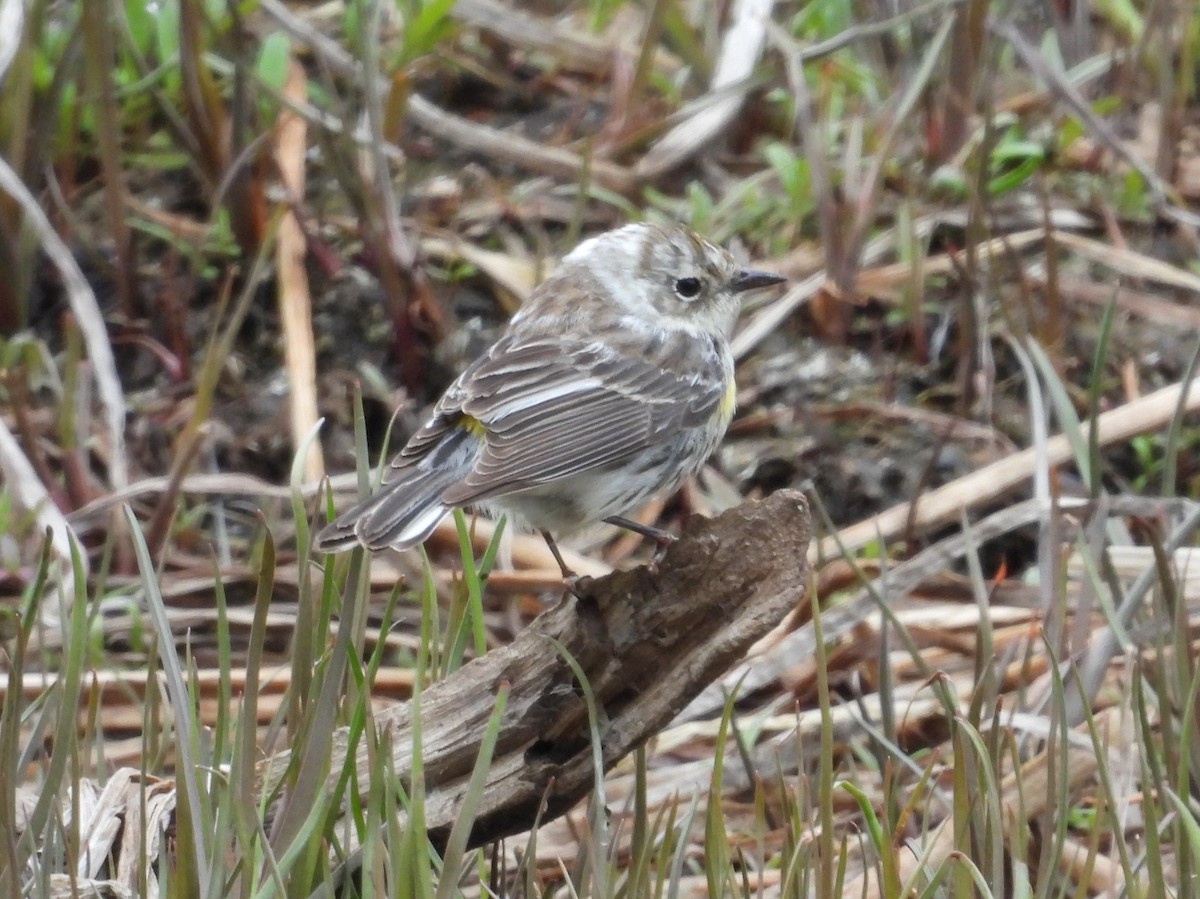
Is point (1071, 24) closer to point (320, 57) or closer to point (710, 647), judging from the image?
point (320, 57)

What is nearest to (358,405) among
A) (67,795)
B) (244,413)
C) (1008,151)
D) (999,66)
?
(67,795)

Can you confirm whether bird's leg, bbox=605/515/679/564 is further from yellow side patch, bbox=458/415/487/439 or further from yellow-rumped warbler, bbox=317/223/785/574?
yellow side patch, bbox=458/415/487/439

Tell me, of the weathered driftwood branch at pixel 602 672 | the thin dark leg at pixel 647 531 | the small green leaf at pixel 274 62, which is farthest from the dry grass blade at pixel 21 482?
the weathered driftwood branch at pixel 602 672

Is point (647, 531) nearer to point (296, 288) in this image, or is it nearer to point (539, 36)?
point (296, 288)

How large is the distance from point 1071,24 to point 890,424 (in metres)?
2.33

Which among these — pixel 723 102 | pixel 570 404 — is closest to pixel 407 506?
pixel 570 404

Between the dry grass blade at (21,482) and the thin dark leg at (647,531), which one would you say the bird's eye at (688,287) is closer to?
the thin dark leg at (647,531)

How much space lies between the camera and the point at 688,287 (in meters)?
4.96

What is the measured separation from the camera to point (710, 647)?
3.22 meters

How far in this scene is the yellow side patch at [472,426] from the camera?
4.24 meters

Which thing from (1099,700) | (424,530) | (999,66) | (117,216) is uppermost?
(999,66)

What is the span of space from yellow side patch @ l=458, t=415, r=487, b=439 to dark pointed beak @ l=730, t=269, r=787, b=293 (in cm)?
106

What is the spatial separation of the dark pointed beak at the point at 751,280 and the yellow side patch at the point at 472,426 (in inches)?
41.9

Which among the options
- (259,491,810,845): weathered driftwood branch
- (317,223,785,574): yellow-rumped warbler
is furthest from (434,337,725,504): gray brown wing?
(259,491,810,845): weathered driftwood branch
